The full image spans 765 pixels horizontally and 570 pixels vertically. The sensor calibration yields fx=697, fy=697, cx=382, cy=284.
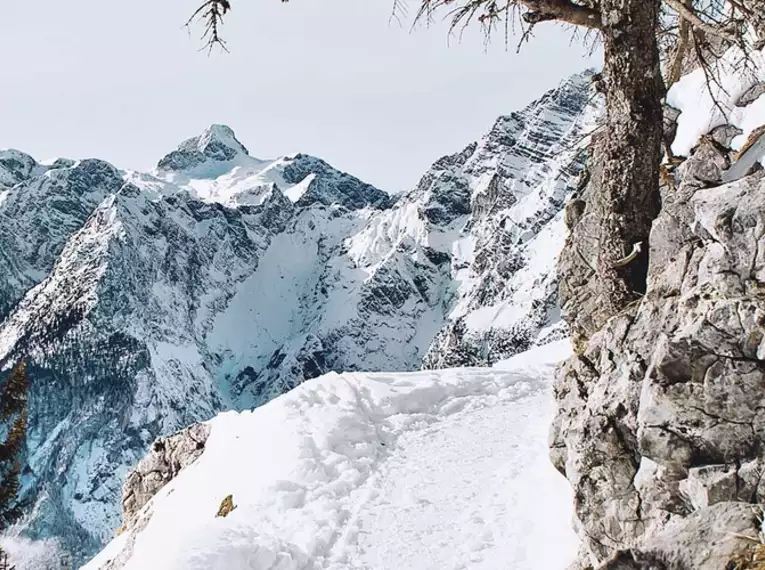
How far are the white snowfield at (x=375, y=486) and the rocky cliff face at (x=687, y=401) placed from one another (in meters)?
1.92

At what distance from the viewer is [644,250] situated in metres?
7.79

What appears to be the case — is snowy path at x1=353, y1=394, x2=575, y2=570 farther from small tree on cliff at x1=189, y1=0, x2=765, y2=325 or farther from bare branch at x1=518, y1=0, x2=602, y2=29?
bare branch at x1=518, y1=0, x2=602, y2=29

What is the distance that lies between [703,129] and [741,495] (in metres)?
5.19

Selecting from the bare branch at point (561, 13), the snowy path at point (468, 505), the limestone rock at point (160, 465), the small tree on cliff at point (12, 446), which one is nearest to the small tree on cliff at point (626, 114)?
the bare branch at point (561, 13)

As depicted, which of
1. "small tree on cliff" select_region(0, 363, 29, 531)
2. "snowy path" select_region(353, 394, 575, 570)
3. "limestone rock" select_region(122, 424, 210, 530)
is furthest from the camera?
"small tree on cliff" select_region(0, 363, 29, 531)

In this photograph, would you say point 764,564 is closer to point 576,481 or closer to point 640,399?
point 640,399

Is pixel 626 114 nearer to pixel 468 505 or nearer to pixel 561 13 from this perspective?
pixel 561 13

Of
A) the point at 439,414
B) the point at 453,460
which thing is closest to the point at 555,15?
the point at 453,460

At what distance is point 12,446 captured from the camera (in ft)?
70.1

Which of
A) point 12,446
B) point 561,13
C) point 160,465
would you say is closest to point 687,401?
point 561,13

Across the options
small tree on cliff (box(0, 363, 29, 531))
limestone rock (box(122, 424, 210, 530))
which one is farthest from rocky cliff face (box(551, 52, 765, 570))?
small tree on cliff (box(0, 363, 29, 531))

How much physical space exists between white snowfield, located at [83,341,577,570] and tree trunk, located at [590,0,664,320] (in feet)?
11.1

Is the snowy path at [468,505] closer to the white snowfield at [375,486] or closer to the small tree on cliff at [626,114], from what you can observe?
the white snowfield at [375,486]

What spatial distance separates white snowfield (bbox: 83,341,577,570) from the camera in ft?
30.3
